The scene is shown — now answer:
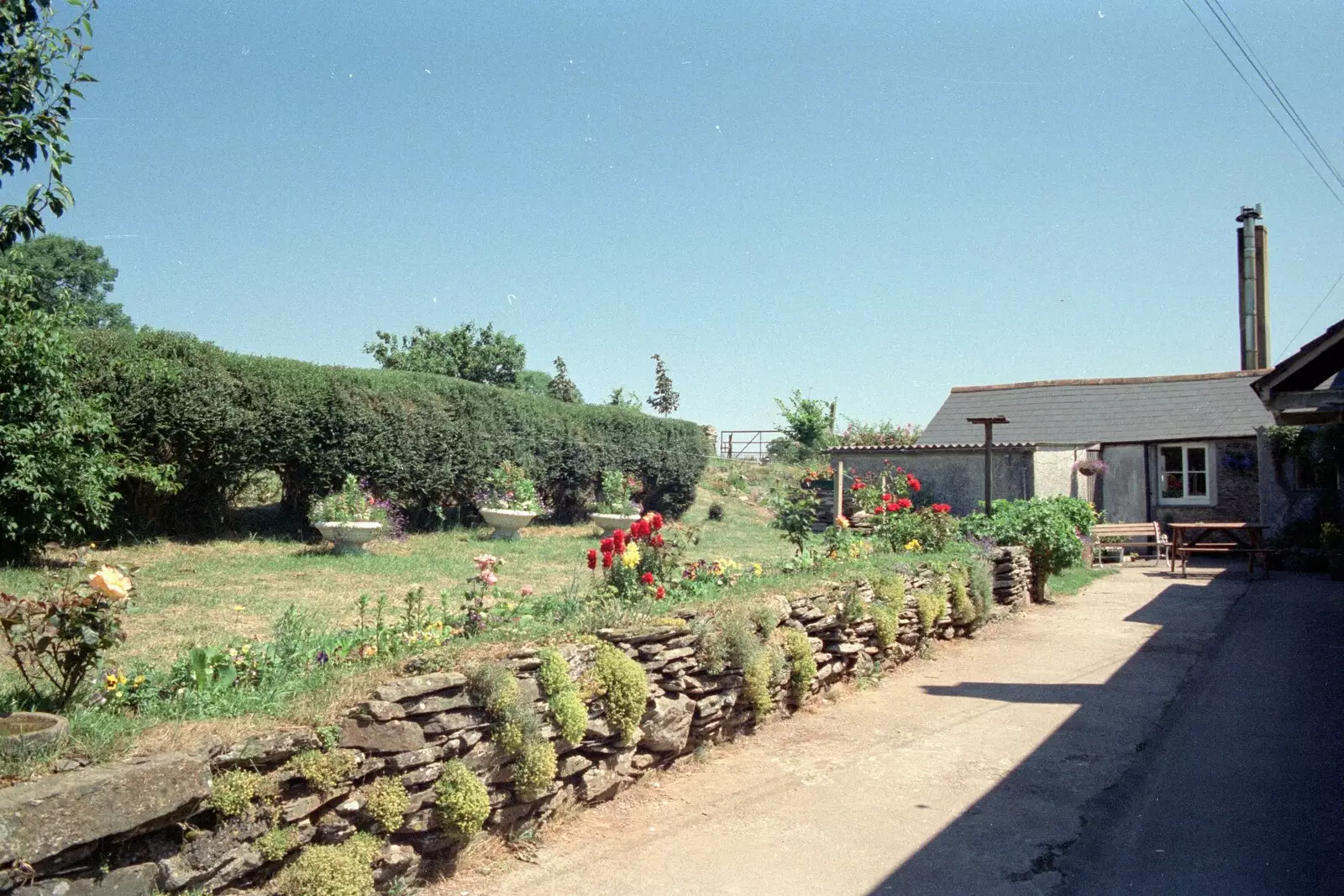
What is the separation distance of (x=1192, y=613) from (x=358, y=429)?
12201 millimetres

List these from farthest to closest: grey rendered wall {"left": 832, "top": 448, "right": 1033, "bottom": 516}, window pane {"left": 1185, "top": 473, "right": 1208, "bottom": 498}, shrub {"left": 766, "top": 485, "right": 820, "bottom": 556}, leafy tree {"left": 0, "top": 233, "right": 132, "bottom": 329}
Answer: leafy tree {"left": 0, "top": 233, "right": 132, "bottom": 329}, window pane {"left": 1185, "top": 473, "right": 1208, "bottom": 498}, grey rendered wall {"left": 832, "top": 448, "right": 1033, "bottom": 516}, shrub {"left": 766, "top": 485, "right": 820, "bottom": 556}

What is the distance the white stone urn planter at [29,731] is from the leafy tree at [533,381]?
41.7 meters

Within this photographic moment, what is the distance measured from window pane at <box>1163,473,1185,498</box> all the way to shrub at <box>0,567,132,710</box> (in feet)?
74.1

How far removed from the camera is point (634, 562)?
20.3 ft

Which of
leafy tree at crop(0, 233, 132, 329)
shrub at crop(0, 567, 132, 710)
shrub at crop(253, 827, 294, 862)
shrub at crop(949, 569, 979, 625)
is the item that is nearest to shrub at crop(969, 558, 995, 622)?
shrub at crop(949, 569, 979, 625)

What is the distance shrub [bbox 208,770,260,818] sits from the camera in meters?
3.12

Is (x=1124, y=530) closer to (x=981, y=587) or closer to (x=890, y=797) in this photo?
(x=981, y=587)

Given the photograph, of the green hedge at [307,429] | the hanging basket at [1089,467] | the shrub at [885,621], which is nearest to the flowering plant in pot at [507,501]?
the green hedge at [307,429]

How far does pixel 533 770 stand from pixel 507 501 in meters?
12.1

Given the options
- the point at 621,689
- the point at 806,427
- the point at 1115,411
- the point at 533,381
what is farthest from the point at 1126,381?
the point at 533,381

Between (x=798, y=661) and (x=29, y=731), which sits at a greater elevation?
(x=29, y=731)

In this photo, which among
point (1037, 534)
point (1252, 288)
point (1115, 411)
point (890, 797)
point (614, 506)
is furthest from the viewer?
point (1252, 288)

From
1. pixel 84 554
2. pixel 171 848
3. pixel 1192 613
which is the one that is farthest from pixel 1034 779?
pixel 1192 613

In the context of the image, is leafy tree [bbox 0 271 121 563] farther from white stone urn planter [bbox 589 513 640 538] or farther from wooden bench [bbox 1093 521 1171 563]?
wooden bench [bbox 1093 521 1171 563]
